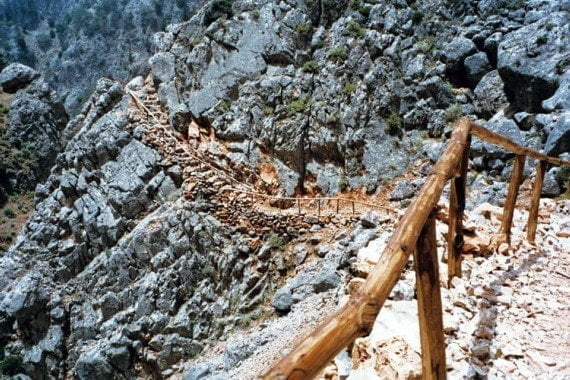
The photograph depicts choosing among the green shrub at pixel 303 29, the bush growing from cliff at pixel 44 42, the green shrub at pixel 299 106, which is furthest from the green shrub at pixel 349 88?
the bush growing from cliff at pixel 44 42

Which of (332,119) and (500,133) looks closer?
(500,133)

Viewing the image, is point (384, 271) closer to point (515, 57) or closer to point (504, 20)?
point (515, 57)

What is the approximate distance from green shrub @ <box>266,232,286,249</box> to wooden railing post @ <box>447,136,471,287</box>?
30.3 ft

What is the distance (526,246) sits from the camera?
4.82m

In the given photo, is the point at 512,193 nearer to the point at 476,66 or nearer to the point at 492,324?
the point at 492,324

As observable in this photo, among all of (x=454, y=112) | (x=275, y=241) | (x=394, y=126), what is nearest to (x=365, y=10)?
(x=394, y=126)

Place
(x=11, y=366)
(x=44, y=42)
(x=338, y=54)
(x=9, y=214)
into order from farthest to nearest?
(x=44, y=42)
(x=9, y=214)
(x=338, y=54)
(x=11, y=366)

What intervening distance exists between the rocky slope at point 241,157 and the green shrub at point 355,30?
0.06m

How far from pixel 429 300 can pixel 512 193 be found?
10.7 ft

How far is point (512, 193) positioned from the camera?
4539mm

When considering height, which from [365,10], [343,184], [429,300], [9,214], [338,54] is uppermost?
[365,10]

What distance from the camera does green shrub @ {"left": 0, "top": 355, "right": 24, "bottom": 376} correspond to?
15047mm

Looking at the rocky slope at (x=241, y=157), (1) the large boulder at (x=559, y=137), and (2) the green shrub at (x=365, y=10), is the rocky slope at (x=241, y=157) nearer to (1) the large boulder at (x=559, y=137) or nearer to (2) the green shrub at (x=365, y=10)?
(1) the large boulder at (x=559, y=137)

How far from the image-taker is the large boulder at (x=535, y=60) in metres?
11.7
